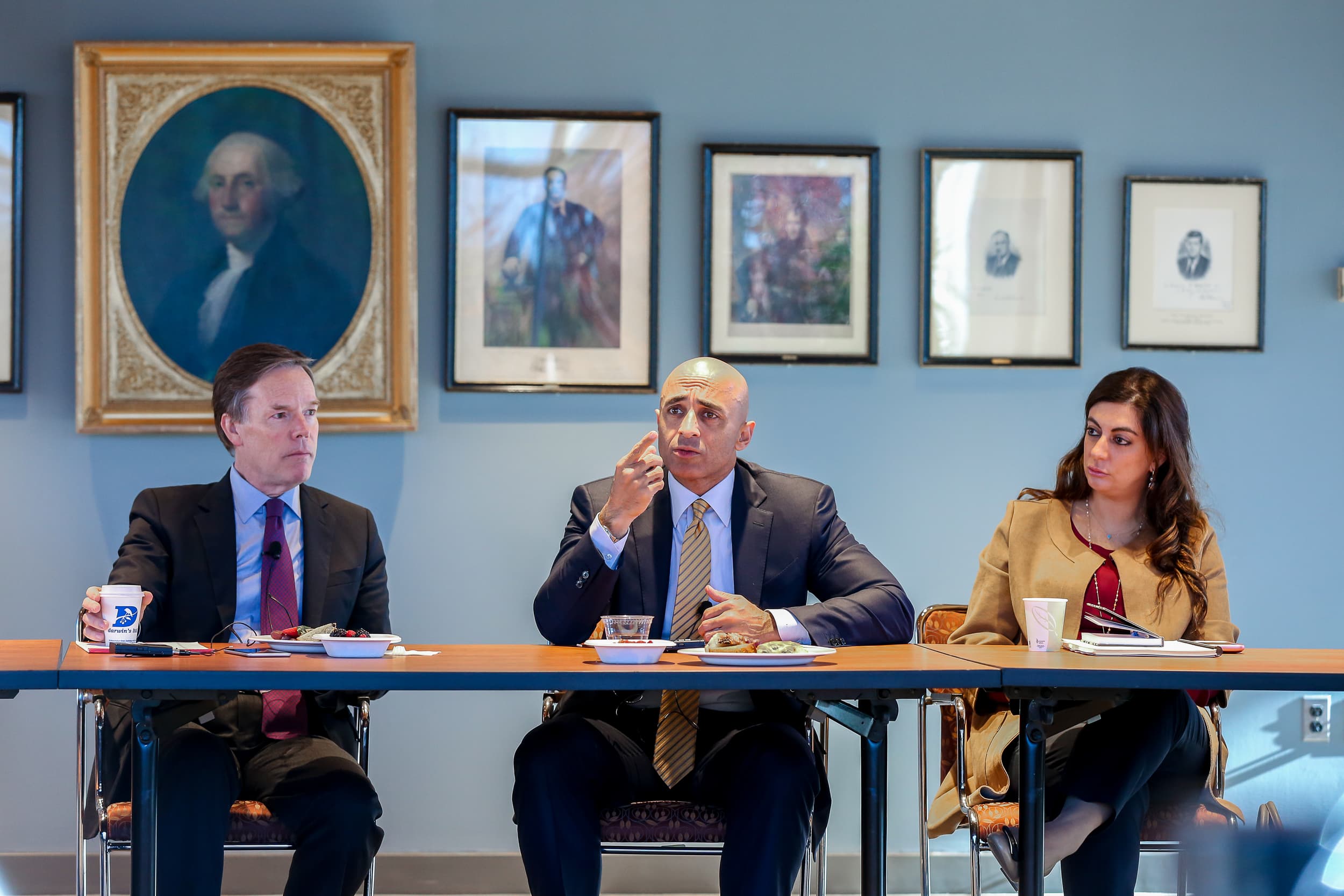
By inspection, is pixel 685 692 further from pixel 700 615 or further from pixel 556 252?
pixel 556 252

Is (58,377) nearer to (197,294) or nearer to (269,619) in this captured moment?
(197,294)

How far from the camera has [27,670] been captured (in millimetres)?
1927

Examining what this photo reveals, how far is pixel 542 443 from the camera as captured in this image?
3.88 m

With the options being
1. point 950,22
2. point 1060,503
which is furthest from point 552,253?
point 1060,503

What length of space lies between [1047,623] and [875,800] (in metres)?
0.48

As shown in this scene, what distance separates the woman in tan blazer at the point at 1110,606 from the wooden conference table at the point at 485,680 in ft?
1.53

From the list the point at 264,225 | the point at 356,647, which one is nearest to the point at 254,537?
the point at 356,647

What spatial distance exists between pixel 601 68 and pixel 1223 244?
2.05m

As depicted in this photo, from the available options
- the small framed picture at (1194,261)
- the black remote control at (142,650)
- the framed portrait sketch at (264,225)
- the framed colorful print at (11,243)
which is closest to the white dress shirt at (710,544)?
the black remote control at (142,650)

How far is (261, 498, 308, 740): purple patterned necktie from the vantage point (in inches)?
104

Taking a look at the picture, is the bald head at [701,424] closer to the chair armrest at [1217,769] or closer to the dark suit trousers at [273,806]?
the dark suit trousers at [273,806]

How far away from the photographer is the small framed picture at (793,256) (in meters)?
3.89

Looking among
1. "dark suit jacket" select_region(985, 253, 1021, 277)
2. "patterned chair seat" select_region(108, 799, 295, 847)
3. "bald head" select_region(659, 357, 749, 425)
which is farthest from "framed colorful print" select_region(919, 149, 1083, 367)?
"patterned chair seat" select_region(108, 799, 295, 847)

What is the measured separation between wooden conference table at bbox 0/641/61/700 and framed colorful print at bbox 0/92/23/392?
1.83 meters
